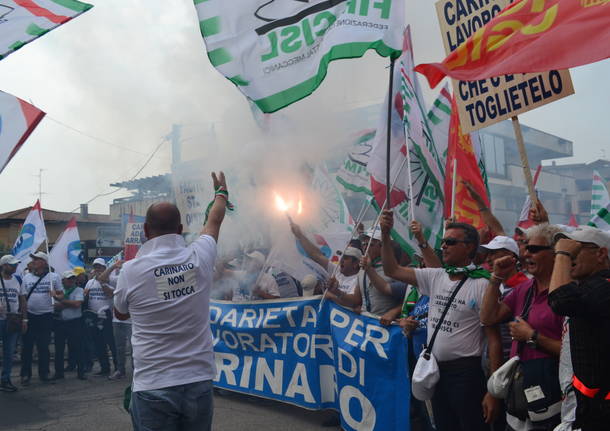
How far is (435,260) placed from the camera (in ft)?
14.8

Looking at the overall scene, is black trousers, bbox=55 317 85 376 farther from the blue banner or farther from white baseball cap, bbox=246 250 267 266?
white baseball cap, bbox=246 250 267 266

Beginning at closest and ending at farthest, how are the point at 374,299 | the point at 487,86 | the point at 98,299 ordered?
the point at 487,86 < the point at 374,299 < the point at 98,299

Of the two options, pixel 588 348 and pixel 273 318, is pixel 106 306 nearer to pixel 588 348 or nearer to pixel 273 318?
pixel 273 318

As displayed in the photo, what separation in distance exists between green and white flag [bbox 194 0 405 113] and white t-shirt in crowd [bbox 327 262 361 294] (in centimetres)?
211

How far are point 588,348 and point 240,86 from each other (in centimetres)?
335

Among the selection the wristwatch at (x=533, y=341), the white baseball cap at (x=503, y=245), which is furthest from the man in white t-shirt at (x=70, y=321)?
the wristwatch at (x=533, y=341)

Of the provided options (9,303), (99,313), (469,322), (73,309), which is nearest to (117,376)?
(99,313)

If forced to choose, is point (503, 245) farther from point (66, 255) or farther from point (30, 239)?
point (66, 255)

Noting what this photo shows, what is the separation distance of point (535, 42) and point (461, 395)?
2233 millimetres

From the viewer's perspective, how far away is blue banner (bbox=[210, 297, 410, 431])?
15.9 ft

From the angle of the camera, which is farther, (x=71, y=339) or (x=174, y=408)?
(x=71, y=339)

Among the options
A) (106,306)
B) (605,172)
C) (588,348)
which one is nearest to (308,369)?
(588,348)

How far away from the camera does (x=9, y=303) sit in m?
8.39

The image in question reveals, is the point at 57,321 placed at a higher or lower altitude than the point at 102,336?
higher
